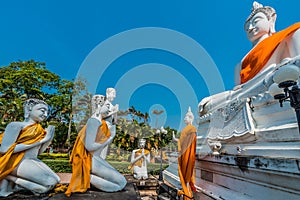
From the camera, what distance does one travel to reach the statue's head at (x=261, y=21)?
4238 mm

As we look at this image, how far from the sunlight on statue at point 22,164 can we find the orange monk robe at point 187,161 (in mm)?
2346

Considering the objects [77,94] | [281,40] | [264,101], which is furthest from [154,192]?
[77,94]

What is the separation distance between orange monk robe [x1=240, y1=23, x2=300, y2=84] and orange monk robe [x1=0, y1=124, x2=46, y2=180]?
3987mm

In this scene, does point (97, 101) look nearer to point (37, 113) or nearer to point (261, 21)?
point (37, 113)

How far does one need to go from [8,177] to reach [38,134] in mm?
627

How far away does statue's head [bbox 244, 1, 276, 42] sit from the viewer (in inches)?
167

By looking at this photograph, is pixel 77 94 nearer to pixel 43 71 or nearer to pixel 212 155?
pixel 43 71

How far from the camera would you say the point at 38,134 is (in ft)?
9.20

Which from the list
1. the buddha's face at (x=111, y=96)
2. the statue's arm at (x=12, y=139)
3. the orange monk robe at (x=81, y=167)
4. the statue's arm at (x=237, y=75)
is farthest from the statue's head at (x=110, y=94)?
the statue's arm at (x=237, y=75)

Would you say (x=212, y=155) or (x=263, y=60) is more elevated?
(x=263, y=60)

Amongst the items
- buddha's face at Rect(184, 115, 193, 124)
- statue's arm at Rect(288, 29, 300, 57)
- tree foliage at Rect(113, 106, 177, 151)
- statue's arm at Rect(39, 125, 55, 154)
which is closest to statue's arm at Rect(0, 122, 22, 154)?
statue's arm at Rect(39, 125, 55, 154)

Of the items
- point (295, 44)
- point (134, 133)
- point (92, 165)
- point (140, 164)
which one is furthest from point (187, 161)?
point (134, 133)

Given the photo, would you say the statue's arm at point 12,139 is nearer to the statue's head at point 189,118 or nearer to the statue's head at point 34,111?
the statue's head at point 34,111

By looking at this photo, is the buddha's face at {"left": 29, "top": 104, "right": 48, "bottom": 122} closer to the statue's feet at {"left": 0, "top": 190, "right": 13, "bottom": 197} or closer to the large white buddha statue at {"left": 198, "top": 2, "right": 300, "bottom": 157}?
the statue's feet at {"left": 0, "top": 190, "right": 13, "bottom": 197}
